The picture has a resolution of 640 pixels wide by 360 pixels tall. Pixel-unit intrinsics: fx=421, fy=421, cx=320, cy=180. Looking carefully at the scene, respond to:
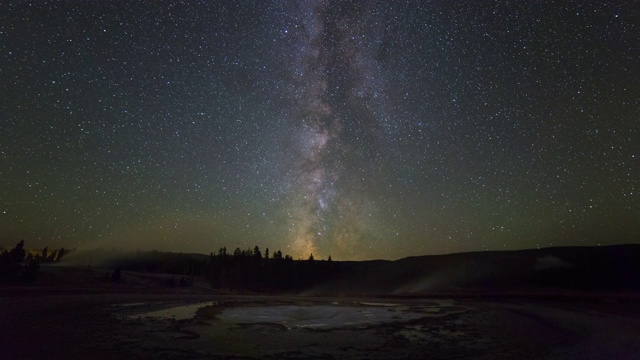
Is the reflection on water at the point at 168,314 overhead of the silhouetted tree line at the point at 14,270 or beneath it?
beneath

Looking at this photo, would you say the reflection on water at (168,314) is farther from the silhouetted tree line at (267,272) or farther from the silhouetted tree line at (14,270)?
the silhouetted tree line at (267,272)

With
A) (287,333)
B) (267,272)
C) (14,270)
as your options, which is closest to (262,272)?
(267,272)

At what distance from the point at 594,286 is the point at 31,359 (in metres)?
87.3

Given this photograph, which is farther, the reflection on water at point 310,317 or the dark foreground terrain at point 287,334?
the reflection on water at point 310,317

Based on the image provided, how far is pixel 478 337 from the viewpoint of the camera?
20.6 m

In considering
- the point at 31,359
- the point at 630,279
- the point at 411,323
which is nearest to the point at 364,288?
the point at 630,279

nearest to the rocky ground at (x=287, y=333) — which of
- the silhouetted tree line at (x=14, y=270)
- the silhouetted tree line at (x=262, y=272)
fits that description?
the silhouetted tree line at (x=14, y=270)

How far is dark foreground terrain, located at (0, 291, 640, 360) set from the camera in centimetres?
1546

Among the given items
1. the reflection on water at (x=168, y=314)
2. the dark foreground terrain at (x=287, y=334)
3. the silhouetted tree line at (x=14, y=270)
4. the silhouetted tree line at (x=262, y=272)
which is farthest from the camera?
the silhouetted tree line at (x=262, y=272)

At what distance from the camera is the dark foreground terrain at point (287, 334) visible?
1546 centimetres

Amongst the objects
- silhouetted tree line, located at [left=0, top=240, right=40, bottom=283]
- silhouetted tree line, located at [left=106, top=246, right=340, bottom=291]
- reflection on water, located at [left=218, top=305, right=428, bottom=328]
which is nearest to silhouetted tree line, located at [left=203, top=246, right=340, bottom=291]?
silhouetted tree line, located at [left=106, top=246, right=340, bottom=291]

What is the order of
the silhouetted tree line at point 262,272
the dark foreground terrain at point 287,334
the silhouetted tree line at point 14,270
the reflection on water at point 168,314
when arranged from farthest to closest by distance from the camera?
the silhouetted tree line at point 262,272
the silhouetted tree line at point 14,270
the reflection on water at point 168,314
the dark foreground terrain at point 287,334

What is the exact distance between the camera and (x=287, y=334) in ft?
66.2

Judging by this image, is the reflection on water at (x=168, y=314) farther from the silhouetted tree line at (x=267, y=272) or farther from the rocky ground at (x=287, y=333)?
the silhouetted tree line at (x=267, y=272)
